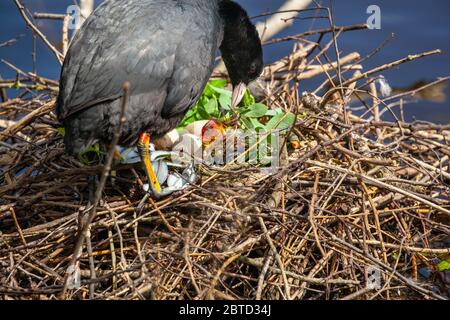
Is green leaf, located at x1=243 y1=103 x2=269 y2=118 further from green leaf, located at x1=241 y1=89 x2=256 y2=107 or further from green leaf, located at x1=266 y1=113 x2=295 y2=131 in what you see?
green leaf, located at x1=241 y1=89 x2=256 y2=107

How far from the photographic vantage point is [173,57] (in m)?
3.34

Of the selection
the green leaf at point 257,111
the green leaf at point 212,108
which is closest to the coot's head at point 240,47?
the green leaf at point 212,108

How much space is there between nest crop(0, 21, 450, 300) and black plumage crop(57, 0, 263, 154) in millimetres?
268

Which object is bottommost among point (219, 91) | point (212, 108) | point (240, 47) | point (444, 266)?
point (444, 266)

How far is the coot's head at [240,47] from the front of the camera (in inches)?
165

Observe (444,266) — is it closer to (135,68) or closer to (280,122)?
(280,122)

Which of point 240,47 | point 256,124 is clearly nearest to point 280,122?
point 256,124

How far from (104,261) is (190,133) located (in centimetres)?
105

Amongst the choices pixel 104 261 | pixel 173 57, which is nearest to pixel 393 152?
pixel 173 57

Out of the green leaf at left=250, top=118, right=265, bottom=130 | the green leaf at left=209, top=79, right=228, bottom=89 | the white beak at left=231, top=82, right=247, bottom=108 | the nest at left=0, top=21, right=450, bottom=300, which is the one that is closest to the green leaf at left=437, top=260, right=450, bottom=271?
the nest at left=0, top=21, right=450, bottom=300

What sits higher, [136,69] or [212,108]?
[136,69]

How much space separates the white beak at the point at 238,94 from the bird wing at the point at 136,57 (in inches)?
21.7

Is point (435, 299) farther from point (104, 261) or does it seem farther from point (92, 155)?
point (92, 155)

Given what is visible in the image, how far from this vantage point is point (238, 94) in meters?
4.17
